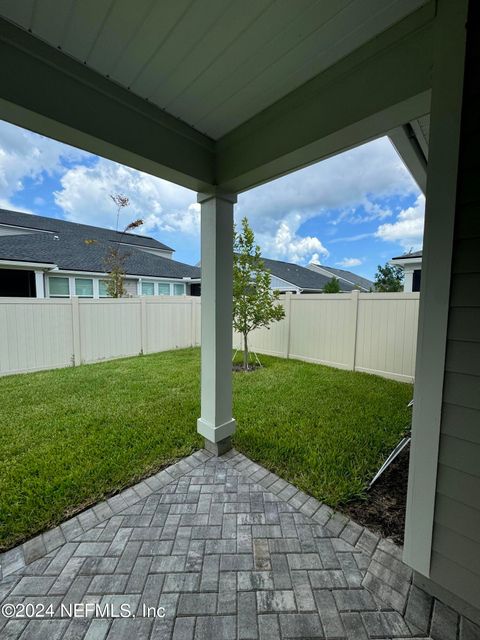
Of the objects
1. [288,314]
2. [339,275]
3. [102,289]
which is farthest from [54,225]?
[339,275]

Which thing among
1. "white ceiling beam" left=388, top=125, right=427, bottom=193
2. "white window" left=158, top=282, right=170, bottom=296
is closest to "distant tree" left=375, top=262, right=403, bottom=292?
"white window" left=158, top=282, right=170, bottom=296

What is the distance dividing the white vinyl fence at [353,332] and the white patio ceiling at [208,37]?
174 inches

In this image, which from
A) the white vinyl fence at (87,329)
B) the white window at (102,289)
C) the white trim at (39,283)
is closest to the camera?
the white vinyl fence at (87,329)

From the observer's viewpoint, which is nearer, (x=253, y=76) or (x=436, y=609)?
(x=436, y=609)

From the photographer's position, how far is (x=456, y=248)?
1.18 meters

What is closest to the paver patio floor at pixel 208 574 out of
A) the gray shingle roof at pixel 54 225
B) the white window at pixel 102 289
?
the white window at pixel 102 289

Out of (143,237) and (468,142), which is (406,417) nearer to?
(468,142)

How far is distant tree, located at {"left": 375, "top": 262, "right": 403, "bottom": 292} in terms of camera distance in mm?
18953

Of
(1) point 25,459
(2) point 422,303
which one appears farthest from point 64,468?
(2) point 422,303

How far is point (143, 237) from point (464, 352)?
60.0 feet

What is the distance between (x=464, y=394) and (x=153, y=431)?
2.88 meters

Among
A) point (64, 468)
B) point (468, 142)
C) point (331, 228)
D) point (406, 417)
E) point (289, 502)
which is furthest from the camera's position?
point (331, 228)

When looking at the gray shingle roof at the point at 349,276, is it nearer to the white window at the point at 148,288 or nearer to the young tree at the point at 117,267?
the white window at the point at 148,288

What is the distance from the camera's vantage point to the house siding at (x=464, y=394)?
3.71 feet
